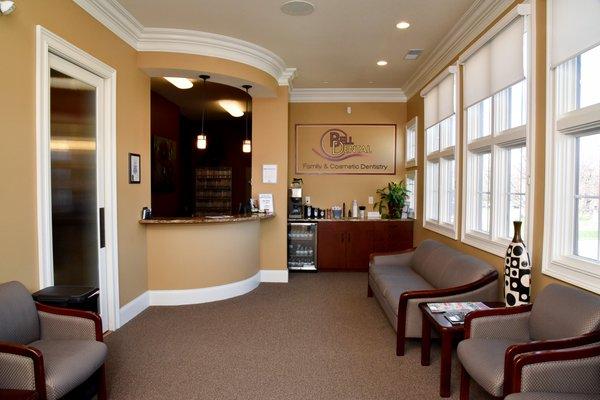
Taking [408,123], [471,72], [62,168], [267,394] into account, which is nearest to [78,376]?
[267,394]

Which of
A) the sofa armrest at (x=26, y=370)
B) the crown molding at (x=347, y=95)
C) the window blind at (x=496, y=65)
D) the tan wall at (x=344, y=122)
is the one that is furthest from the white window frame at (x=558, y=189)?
the tan wall at (x=344, y=122)

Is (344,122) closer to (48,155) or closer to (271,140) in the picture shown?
(271,140)

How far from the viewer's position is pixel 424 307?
3086 millimetres

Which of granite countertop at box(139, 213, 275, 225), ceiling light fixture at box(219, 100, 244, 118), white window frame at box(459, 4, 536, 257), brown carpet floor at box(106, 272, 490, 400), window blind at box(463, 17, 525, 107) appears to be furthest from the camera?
ceiling light fixture at box(219, 100, 244, 118)

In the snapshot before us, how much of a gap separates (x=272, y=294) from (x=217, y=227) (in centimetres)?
124

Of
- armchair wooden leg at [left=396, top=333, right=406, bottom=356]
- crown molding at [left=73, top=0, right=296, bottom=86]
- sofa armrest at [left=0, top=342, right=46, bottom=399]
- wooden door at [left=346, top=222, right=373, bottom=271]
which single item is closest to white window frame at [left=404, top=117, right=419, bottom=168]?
wooden door at [left=346, top=222, right=373, bottom=271]

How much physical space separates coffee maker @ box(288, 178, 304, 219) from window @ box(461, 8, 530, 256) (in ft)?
10.4

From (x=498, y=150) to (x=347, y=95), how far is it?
377cm

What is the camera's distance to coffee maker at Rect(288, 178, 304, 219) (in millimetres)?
6785

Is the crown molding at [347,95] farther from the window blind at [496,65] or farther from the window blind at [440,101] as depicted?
the window blind at [496,65]

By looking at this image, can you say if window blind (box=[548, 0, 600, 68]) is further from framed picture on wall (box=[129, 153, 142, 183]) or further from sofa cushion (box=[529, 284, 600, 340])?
framed picture on wall (box=[129, 153, 142, 183])

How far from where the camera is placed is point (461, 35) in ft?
13.7

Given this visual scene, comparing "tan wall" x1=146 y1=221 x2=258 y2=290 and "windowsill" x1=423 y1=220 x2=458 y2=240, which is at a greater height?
"windowsill" x1=423 y1=220 x2=458 y2=240

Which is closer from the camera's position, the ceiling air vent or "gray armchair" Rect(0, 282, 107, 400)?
"gray armchair" Rect(0, 282, 107, 400)
